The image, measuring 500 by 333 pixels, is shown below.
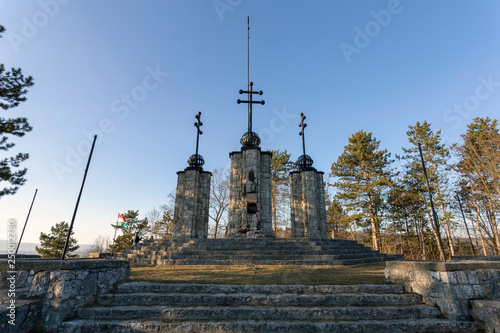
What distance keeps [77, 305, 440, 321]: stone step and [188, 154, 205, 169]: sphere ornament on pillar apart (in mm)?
14549

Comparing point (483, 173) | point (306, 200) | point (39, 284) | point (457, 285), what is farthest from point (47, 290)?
point (483, 173)

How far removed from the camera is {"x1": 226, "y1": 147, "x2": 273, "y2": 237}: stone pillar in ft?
45.7

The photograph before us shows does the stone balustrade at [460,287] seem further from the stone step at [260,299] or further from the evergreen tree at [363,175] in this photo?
the evergreen tree at [363,175]

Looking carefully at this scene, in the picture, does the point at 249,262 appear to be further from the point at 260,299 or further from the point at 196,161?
the point at 196,161

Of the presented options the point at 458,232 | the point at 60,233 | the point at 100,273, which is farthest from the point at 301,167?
the point at 60,233

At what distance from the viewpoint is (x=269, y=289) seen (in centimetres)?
412

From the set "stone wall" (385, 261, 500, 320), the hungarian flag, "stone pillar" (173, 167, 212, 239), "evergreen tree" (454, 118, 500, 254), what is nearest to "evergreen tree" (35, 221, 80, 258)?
the hungarian flag

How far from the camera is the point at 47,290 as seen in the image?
134 inches

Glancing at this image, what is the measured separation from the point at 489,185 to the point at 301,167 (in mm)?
14907

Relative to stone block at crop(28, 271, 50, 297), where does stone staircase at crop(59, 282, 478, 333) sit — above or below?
below

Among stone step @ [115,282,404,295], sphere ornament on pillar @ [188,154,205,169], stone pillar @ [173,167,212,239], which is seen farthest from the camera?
sphere ornament on pillar @ [188,154,205,169]

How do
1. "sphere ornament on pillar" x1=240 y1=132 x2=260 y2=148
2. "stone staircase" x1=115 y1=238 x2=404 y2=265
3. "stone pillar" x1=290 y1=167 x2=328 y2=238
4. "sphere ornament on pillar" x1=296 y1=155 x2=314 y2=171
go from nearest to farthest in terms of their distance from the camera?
"stone staircase" x1=115 y1=238 x2=404 y2=265 < "sphere ornament on pillar" x1=240 y1=132 x2=260 y2=148 < "stone pillar" x1=290 y1=167 x2=328 y2=238 < "sphere ornament on pillar" x1=296 y1=155 x2=314 y2=171

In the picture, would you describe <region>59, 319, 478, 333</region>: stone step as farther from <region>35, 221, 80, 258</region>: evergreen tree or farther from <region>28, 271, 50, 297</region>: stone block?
<region>35, 221, 80, 258</region>: evergreen tree

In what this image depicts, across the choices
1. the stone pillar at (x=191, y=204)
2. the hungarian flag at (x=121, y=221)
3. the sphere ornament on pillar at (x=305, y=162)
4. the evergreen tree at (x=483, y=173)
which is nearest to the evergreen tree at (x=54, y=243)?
the hungarian flag at (x=121, y=221)
